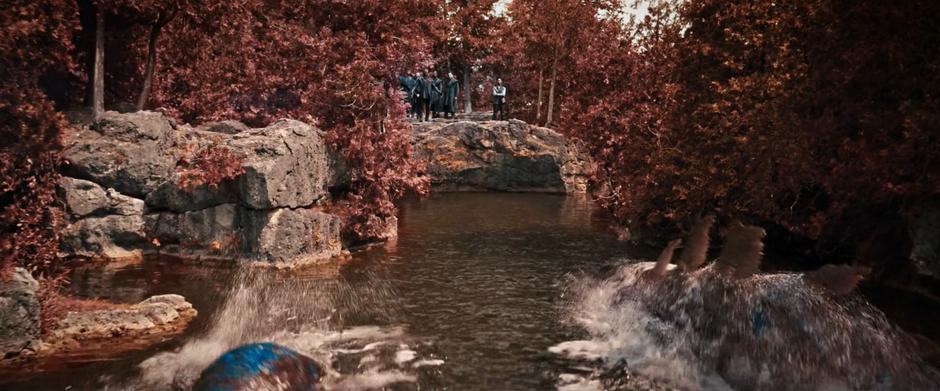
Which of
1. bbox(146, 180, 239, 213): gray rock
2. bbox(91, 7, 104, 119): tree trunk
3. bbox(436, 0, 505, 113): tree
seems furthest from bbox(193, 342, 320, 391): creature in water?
bbox(436, 0, 505, 113): tree

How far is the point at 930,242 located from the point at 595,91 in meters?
17.0

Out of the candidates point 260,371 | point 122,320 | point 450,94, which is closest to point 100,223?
point 122,320

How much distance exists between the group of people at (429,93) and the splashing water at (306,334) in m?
22.8

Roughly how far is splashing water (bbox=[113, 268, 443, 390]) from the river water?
0.03 m

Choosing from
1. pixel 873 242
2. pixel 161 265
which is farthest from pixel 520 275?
pixel 161 265

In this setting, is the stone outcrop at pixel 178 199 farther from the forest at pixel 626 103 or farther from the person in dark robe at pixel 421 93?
the person in dark robe at pixel 421 93

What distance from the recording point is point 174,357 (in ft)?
27.3

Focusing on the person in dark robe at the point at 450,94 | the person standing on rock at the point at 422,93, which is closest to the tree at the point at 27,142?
the person standing on rock at the point at 422,93

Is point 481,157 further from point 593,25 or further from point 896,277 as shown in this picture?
point 896,277

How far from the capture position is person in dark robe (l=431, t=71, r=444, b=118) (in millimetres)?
35781

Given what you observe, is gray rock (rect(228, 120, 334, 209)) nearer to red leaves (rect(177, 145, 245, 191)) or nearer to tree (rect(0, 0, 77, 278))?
red leaves (rect(177, 145, 245, 191))

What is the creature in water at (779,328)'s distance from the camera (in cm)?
739

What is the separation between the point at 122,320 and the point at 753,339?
349 inches

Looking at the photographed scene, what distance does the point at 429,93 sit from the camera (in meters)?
36.0
